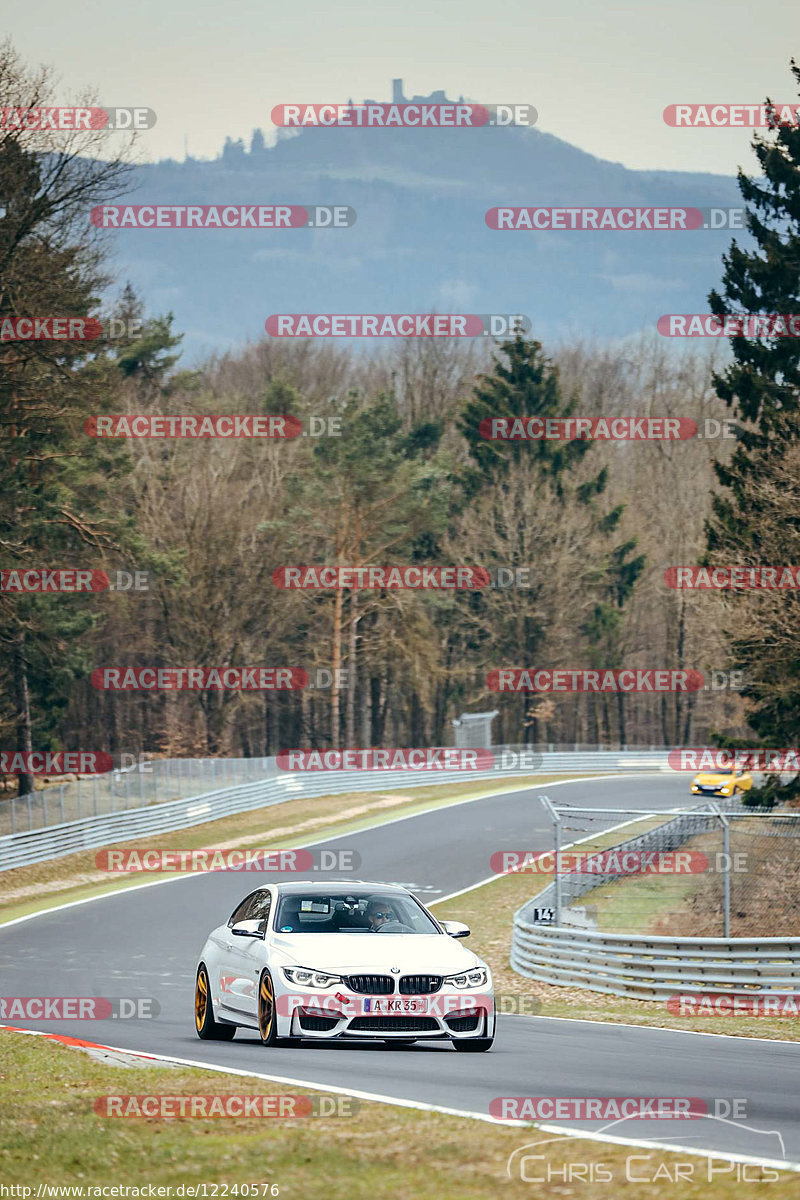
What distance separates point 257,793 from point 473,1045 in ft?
121

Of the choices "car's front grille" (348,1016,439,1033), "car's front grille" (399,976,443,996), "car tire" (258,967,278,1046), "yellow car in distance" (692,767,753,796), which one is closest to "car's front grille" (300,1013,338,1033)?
"car's front grille" (348,1016,439,1033)

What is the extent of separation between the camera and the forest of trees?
35.3m

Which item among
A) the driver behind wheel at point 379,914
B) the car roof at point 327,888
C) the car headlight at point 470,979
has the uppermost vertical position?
the car roof at point 327,888

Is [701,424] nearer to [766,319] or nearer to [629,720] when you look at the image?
[629,720]

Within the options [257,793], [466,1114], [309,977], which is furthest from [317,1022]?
[257,793]

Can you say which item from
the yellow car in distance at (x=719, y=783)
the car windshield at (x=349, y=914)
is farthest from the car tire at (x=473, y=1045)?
the yellow car in distance at (x=719, y=783)

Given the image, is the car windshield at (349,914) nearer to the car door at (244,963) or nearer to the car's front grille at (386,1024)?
the car door at (244,963)

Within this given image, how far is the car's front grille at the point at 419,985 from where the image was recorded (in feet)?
38.3

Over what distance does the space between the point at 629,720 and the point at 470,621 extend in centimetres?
2087

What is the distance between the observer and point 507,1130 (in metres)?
8.50

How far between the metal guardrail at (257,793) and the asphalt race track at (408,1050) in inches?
200

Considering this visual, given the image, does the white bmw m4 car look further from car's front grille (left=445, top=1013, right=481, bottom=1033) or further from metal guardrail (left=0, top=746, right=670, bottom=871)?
metal guardrail (left=0, top=746, right=670, bottom=871)

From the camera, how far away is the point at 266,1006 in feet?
39.7

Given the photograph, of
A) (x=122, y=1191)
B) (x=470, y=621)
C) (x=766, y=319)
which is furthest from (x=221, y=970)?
(x=470, y=621)
